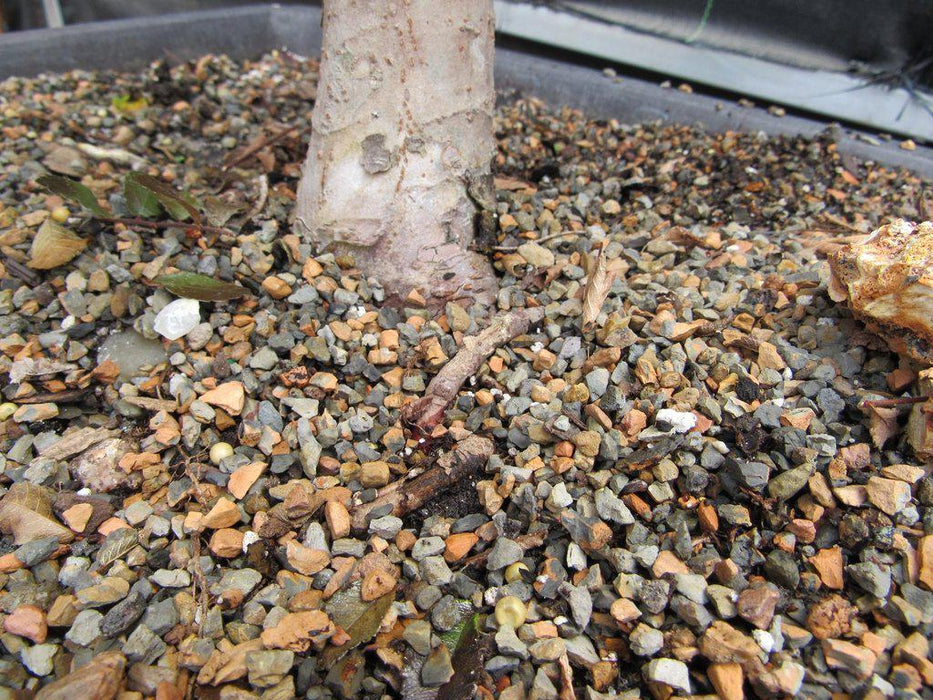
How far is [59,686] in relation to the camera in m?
0.82

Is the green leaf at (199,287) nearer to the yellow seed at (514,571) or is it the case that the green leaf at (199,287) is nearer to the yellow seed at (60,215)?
the yellow seed at (60,215)

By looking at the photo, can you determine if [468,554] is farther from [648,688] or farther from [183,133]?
[183,133]

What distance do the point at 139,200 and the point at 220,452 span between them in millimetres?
699

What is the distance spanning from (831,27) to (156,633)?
2.69 meters

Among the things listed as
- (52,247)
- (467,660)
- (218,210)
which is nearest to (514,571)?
(467,660)

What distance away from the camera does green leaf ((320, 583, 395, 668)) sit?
884 mm

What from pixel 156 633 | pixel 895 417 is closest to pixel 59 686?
pixel 156 633

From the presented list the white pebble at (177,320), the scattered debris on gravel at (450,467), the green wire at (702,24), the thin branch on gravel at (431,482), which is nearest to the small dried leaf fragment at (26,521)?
the scattered debris on gravel at (450,467)

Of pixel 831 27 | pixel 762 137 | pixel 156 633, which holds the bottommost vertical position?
pixel 156 633

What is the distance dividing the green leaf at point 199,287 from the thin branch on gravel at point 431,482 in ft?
1.80

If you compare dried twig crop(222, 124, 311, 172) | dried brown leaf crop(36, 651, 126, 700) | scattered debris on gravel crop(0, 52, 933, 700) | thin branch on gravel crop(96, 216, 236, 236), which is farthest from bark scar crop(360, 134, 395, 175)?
dried brown leaf crop(36, 651, 126, 700)

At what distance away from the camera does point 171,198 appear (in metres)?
1.40

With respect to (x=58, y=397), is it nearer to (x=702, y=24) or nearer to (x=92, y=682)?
(x=92, y=682)

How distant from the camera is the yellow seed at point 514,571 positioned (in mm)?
975
